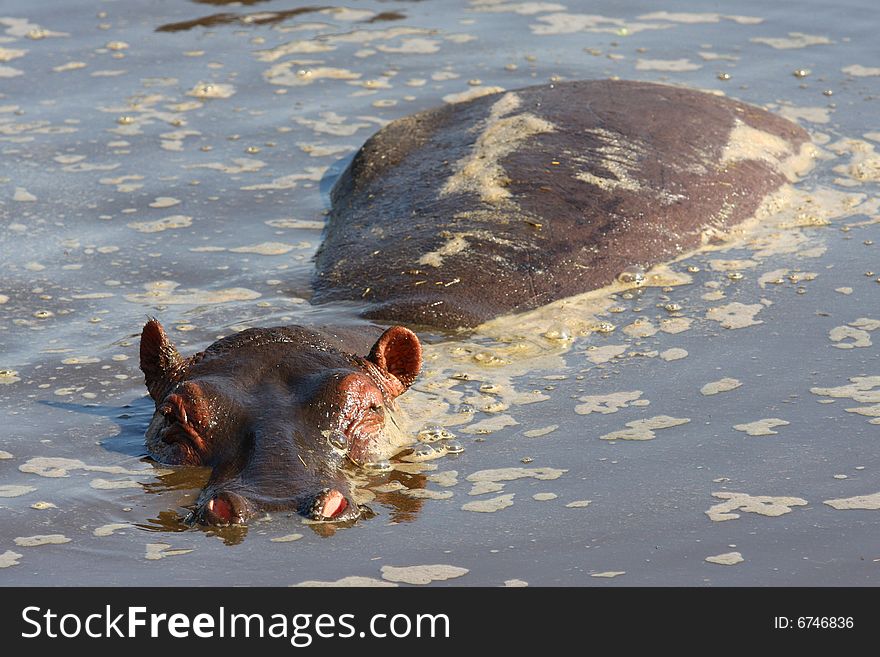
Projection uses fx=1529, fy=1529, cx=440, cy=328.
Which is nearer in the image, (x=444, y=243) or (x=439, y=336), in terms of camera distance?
(x=439, y=336)

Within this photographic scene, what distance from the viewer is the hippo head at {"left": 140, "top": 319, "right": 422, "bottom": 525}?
5840mm

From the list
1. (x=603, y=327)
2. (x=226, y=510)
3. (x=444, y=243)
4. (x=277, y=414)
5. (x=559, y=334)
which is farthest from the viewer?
(x=444, y=243)

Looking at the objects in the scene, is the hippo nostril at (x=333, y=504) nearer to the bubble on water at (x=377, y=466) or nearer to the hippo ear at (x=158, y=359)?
the bubble on water at (x=377, y=466)

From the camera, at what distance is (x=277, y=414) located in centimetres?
626

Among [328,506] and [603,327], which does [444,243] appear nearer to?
[603,327]

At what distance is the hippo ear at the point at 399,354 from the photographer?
688 cm

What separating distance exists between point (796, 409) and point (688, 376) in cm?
69

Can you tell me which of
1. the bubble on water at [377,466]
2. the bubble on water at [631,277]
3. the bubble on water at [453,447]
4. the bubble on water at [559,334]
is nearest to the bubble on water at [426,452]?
the bubble on water at [453,447]

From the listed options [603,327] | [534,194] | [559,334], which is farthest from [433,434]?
[534,194]

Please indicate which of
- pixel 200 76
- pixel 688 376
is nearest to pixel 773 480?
pixel 688 376

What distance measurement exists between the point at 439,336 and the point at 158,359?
1746mm

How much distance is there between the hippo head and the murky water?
132mm

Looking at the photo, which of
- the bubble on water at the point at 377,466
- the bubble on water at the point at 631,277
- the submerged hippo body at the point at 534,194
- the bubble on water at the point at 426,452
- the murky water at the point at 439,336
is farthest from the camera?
the bubble on water at the point at 631,277
